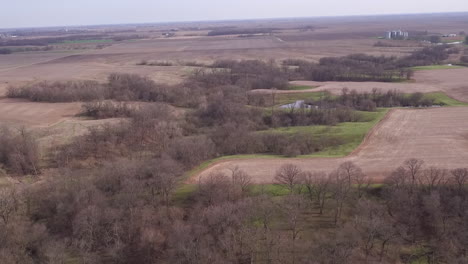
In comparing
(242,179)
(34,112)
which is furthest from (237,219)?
(34,112)

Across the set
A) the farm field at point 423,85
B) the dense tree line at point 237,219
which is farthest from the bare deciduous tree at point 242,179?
the farm field at point 423,85

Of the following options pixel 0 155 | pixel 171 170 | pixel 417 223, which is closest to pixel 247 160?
pixel 171 170

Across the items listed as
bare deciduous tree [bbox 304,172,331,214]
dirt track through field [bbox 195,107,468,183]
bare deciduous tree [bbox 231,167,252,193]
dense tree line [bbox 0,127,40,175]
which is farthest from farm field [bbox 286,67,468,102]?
dense tree line [bbox 0,127,40,175]

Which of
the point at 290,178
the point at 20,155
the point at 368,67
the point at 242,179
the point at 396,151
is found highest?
the point at 368,67

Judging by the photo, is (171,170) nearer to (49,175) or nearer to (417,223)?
(49,175)

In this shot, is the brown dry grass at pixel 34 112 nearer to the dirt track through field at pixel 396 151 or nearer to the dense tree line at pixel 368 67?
the dirt track through field at pixel 396 151

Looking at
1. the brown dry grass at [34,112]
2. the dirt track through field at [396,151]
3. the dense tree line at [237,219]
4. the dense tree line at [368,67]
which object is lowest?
the dense tree line at [237,219]

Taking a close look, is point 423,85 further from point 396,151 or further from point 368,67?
point 396,151

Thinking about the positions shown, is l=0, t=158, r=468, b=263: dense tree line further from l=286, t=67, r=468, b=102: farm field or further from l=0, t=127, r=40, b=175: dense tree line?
l=286, t=67, r=468, b=102: farm field
